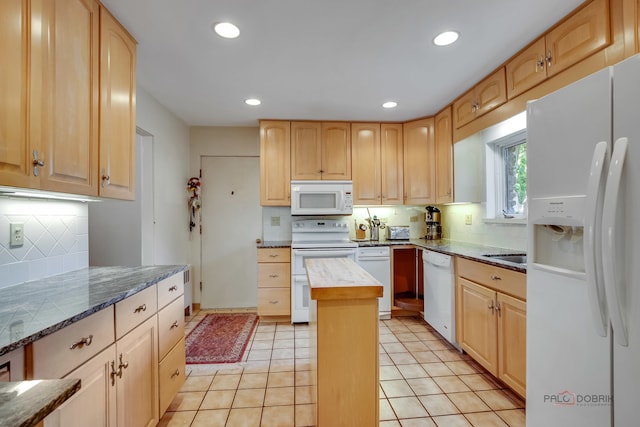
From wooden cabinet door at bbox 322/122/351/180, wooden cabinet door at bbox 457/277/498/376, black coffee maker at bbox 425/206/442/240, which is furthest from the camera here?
black coffee maker at bbox 425/206/442/240

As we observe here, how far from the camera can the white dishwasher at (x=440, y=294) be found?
249 cm

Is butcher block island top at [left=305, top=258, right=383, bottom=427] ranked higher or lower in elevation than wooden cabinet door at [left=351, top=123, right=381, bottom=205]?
lower

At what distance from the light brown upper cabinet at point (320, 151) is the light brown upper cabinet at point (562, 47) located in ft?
5.84

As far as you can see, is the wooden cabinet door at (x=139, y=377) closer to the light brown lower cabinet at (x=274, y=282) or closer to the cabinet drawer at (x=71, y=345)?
the cabinet drawer at (x=71, y=345)

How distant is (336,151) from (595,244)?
108 inches

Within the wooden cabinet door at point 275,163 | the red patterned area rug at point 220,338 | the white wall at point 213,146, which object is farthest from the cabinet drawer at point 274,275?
the white wall at point 213,146

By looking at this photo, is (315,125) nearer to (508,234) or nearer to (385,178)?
(385,178)

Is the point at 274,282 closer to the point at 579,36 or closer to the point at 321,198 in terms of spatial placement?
the point at 321,198

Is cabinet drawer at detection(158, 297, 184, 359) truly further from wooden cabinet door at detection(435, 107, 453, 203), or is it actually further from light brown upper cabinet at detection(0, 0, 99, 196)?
wooden cabinet door at detection(435, 107, 453, 203)

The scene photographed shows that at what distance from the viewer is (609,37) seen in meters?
1.39

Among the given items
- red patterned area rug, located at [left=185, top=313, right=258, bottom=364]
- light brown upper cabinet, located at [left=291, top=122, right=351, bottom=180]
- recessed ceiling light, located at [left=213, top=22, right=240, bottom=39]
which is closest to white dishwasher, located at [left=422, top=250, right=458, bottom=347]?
light brown upper cabinet, located at [left=291, top=122, right=351, bottom=180]

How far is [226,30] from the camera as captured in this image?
175 cm

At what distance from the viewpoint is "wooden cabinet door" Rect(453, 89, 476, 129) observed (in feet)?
8.38

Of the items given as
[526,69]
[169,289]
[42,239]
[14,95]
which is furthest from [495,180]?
[42,239]
